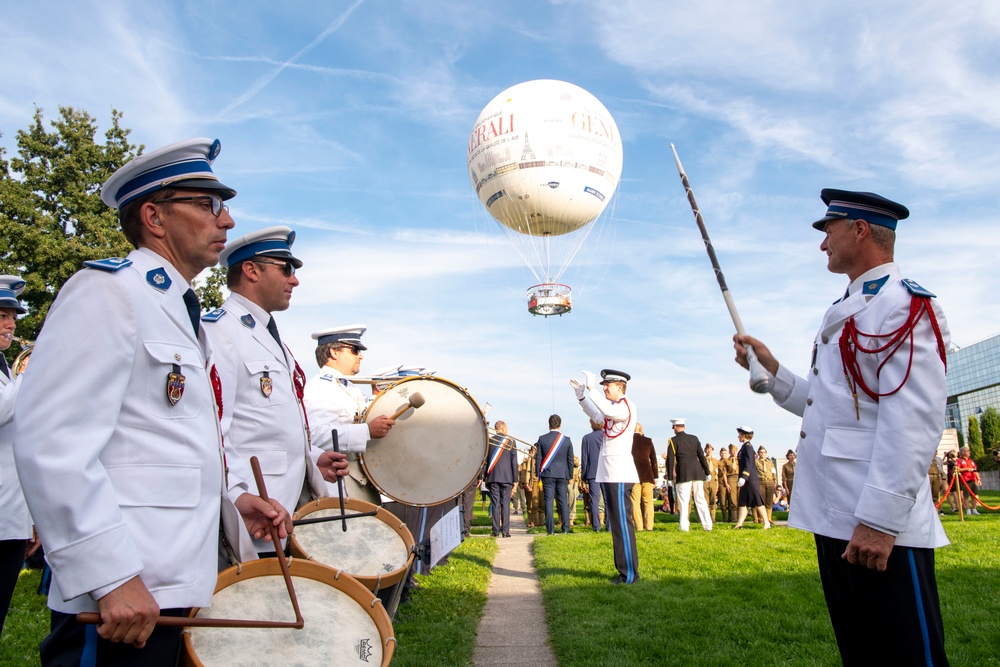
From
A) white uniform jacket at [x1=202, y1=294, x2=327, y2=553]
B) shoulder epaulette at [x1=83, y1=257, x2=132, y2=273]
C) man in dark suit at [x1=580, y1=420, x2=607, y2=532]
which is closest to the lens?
shoulder epaulette at [x1=83, y1=257, x2=132, y2=273]

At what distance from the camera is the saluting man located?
367cm

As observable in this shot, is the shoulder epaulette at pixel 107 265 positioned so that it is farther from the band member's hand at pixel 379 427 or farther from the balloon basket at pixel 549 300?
the balloon basket at pixel 549 300

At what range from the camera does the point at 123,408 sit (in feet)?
7.20

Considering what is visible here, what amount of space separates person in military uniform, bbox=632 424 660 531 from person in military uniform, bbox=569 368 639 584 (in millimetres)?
5767

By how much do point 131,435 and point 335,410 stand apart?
3.85 metres

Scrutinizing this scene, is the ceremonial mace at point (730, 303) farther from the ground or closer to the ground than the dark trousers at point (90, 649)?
farther from the ground

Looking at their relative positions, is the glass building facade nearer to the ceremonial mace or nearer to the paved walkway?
the paved walkway

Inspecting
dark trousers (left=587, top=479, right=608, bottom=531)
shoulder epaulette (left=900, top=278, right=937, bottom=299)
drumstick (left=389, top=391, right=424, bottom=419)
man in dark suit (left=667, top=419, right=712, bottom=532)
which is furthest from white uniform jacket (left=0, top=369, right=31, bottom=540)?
dark trousers (left=587, top=479, right=608, bottom=531)

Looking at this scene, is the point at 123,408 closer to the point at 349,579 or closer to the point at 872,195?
the point at 349,579

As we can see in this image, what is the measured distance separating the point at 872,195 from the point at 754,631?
3.75 m

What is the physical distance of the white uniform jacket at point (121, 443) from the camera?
6.39 feet

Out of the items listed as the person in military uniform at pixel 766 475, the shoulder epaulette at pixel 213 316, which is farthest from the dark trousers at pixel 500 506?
the shoulder epaulette at pixel 213 316

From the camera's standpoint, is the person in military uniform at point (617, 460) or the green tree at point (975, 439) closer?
the person in military uniform at point (617, 460)

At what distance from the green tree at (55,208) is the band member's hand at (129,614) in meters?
26.0
